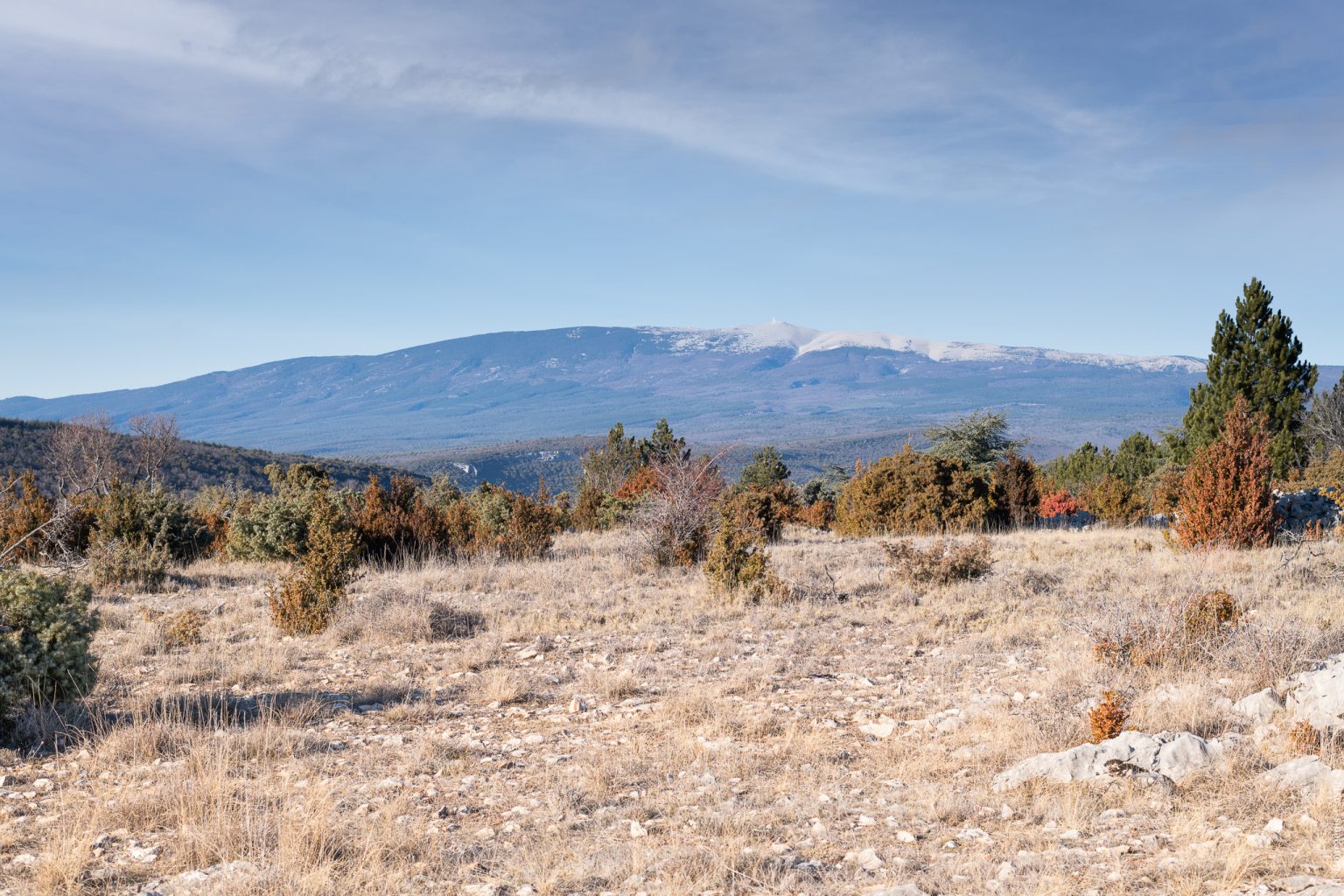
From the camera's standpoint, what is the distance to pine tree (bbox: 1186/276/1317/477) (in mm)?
31812

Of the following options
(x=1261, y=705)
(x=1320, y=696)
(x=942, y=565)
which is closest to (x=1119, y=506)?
(x=942, y=565)

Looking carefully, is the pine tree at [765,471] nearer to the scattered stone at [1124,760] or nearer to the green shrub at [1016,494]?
the green shrub at [1016,494]

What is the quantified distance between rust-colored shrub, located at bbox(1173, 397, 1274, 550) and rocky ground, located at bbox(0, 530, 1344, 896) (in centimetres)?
304

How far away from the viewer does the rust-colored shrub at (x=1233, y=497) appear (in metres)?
12.6

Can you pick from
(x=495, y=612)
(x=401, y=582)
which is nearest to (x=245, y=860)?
(x=495, y=612)

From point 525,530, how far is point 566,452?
131366mm

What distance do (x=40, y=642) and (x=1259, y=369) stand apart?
124ft

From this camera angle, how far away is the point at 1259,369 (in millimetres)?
32156

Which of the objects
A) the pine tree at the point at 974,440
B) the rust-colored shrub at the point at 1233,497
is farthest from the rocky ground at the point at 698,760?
the pine tree at the point at 974,440

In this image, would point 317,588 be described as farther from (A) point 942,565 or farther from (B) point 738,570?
(A) point 942,565

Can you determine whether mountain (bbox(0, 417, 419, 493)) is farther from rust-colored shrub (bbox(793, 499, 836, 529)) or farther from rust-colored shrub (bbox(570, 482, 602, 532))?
rust-colored shrub (bbox(793, 499, 836, 529))

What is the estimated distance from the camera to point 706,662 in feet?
26.9

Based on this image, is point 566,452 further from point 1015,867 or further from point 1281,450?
point 1015,867

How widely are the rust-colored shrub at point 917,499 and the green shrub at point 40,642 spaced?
17.1 metres
